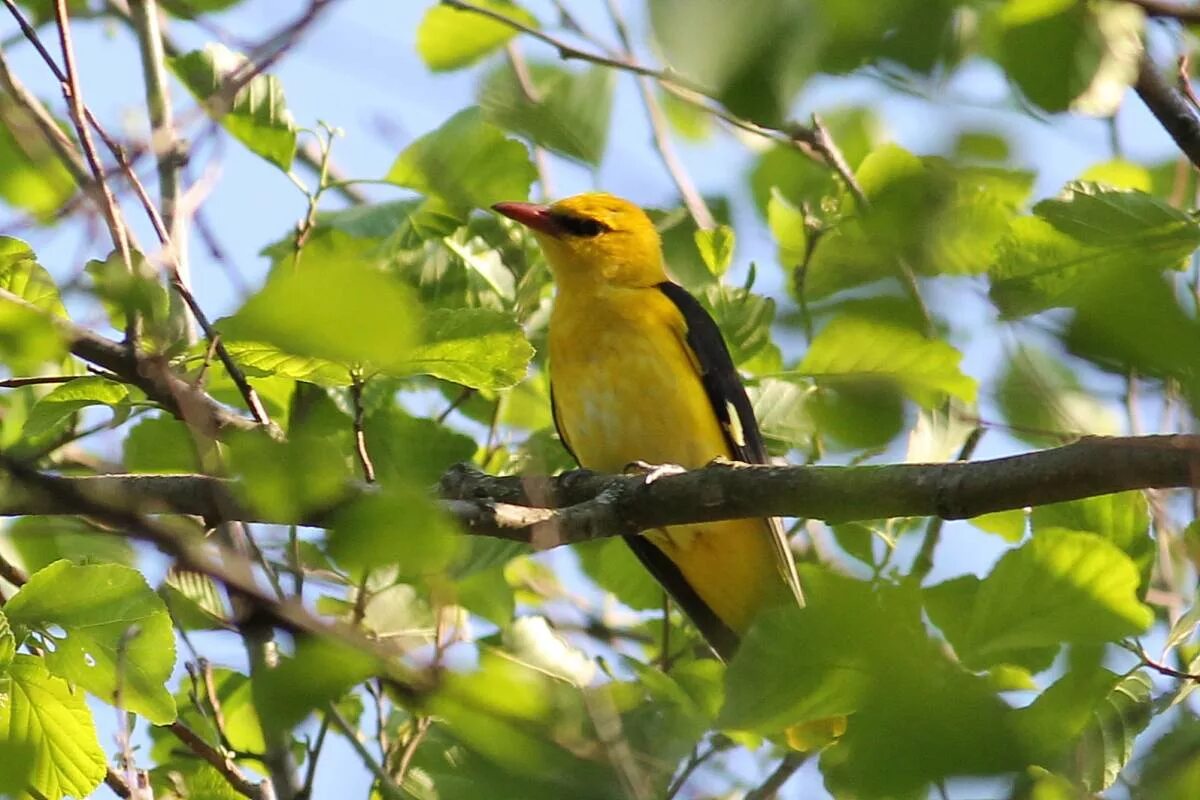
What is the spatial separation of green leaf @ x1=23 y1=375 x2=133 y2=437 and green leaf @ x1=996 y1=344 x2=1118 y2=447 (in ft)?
8.01

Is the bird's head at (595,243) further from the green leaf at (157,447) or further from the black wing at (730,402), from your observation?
the green leaf at (157,447)

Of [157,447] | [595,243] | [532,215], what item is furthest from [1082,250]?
Answer: [595,243]

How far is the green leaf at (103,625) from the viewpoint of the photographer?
3.07 metres

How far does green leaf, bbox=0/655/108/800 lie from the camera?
10.5 ft

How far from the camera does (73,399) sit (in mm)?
3281

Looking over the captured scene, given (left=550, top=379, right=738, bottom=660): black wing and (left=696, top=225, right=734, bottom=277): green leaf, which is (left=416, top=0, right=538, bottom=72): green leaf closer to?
(left=696, top=225, right=734, bottom=277): green leaf

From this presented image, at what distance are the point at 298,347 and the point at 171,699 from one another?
87.8 inches

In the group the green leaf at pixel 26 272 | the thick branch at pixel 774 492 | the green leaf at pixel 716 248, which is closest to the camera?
the thick branch at pixel 774 492

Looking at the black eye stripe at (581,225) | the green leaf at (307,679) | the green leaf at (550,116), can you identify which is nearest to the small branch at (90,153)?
the green leaf at (550,116)

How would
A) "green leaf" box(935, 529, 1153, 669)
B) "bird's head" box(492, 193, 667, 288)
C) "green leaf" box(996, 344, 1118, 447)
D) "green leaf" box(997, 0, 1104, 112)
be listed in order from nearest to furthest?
"green leaf" box(996, 344, 1118, 447) < "green leaf" box(997, 0, 1104, 112) < "green leaf" box(935, 529, 1153, 669) < "bird's head" box(492, 193, 667, 288)

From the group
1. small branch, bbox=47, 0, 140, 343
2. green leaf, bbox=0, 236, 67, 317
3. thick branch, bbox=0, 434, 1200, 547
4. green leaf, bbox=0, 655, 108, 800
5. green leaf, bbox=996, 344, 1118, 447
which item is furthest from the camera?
green leaf, bbox=0, 655, 108, 800

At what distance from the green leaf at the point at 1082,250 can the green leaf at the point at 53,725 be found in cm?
241

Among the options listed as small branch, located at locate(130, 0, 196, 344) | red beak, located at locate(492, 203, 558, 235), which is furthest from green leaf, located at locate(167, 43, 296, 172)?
red beak, located at locate(492, 203, 558, 235)

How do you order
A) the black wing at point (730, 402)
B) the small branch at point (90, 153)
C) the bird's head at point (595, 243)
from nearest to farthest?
the small branch at point (90, 153) → the black wing at point (730, 402) → the bird's head at point (595, 243)
